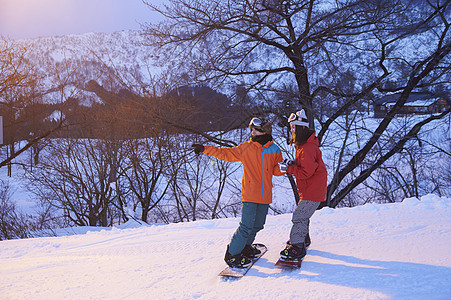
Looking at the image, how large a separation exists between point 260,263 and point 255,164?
111 centimetres

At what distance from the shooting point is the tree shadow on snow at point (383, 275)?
2.72 meters

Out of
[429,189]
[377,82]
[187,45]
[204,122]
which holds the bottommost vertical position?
[429,189]

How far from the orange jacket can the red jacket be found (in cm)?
24

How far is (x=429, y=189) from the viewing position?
14.8 meters

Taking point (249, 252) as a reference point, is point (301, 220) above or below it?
above

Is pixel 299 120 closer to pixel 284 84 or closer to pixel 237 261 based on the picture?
pixel 237 261

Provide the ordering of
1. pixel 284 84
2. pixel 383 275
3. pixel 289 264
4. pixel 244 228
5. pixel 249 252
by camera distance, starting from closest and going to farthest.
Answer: pixel 383 275
pixel 289 264
pixel 244 228
pixel 249 252
pixel 284 84

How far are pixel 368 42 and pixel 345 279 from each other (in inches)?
376

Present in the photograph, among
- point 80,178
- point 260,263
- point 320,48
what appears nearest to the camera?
point 260,263

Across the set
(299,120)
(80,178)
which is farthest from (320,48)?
(80,178)

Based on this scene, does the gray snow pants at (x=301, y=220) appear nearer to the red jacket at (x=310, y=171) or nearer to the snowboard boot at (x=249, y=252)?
the red jacket at (x=310, y=171)

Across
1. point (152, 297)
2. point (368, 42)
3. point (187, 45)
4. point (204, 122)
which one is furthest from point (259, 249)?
point (368, 42)

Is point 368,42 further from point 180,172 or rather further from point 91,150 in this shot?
point 91,150

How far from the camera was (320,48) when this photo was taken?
912 centimetres
